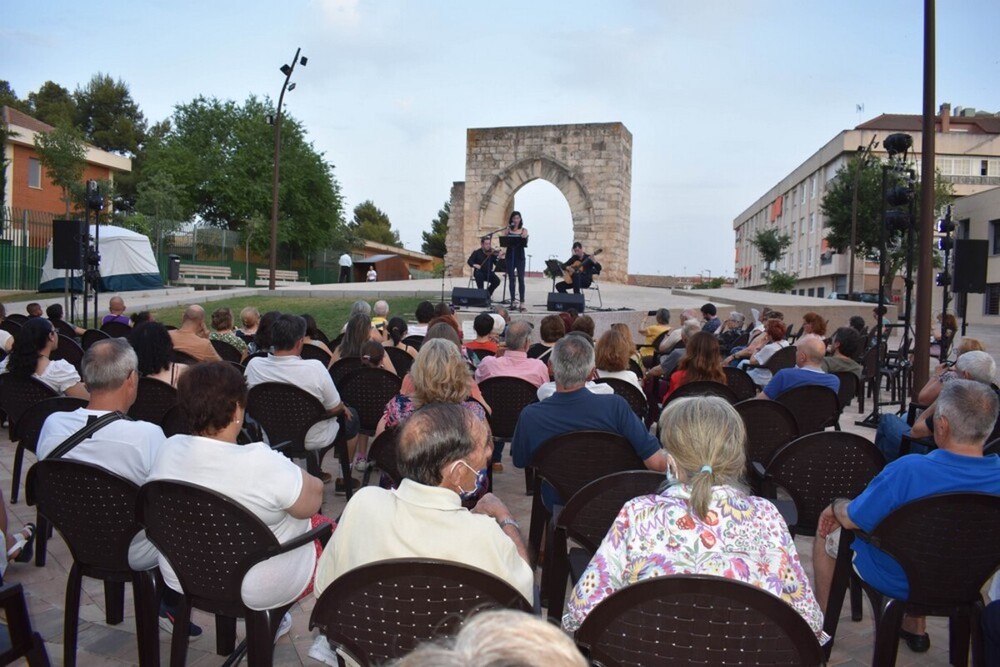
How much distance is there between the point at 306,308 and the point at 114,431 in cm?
1360

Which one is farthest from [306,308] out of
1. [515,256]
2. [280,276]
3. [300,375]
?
[280,276]

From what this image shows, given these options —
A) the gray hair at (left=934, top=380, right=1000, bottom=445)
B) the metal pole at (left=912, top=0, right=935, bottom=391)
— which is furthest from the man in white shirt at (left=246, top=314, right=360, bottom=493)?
the metal pole at (left=912, top=0, right=935, bottom=391)

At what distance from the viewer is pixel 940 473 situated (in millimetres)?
2748

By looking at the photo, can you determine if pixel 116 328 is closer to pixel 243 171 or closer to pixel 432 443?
pixel 432 443

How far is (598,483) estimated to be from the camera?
9.00ft

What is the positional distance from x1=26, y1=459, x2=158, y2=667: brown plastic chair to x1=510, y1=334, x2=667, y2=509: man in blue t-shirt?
5.89ft

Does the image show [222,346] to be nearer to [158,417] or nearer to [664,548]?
[158,417]

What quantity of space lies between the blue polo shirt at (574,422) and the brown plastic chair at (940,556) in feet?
3.99

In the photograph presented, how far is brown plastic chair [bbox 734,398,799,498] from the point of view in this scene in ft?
14.6

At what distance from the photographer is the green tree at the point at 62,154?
26.7m

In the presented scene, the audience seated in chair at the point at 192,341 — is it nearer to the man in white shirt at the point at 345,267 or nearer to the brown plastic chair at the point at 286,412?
the brown plastic chair at the point at 286,412

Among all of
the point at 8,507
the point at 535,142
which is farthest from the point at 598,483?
the point at 535,142

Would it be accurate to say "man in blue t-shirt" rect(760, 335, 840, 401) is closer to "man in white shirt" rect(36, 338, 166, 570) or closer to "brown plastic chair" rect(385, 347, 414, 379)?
"brown plastic chair" rect(385, 347, 414, 379)

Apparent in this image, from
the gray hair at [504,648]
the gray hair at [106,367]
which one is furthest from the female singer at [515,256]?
the gray hair at [504,648]
